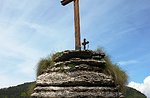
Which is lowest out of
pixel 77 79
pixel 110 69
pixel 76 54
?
pixel 77 79

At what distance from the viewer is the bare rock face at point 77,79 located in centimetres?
1503

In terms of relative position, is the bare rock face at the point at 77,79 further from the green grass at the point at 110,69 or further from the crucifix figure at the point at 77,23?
the crucifix figure at the point at 77,23

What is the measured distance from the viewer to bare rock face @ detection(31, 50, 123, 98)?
49.3 ft

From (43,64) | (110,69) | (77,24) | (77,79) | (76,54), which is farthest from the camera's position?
(77,24)

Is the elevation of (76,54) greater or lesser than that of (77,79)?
greater

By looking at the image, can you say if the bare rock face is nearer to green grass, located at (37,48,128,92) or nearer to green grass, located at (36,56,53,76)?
green grass, located at (37,48,128,92)

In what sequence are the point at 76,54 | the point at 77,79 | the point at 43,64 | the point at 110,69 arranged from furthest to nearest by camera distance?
the point at 43,64 < the point at 110,69 < the point at 76,54 < the point at 77,79

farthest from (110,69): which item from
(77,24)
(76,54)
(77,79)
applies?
(77,24)

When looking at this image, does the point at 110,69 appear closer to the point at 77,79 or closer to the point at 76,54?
the point at 76,54

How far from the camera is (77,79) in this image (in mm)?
15305

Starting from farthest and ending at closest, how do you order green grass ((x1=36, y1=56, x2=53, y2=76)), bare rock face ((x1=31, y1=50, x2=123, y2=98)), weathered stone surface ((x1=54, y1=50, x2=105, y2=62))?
1. green grass ((x1=36, y1=56, x2=53, y2=76))
2. weathered stone surface ((x1=54, y1=50, x2=105, y2=62))
3. bare rock face ((x1=31, y1=50, x2=123, y2=98))

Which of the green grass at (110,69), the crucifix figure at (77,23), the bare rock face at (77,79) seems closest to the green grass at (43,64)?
the green grass at (110,69)

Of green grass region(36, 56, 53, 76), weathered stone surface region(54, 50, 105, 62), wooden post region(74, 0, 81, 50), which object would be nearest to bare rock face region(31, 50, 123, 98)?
weathered stone surface region(54, 50, 105, 62)

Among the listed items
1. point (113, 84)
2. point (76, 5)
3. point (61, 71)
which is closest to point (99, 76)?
point (113, 84)
